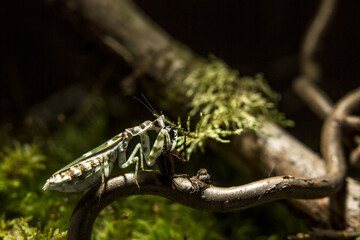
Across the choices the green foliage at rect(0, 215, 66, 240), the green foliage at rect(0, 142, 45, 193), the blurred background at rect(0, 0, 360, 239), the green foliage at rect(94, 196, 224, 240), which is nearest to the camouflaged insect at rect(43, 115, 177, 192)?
the green foliage at rect(0, 215, 66, 240)

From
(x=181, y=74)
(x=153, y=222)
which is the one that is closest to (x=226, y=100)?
(x=181, y=74)

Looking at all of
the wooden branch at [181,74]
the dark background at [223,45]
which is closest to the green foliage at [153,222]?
the wooden branch at [181,74]

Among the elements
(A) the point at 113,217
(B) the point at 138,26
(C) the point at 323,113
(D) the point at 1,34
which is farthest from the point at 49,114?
(C) the point at 323,113

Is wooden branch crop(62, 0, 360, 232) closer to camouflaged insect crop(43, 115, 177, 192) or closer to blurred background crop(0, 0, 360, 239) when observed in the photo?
blurred background crop(0, 0, 360, 239)

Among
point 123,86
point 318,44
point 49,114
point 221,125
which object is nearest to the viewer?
point 221,125

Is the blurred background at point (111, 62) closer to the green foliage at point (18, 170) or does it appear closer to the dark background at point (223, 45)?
the dark background at point (223, 45)

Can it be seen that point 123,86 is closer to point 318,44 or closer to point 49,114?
point 49,114

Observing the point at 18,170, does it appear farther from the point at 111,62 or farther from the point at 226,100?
the point at 226,100
